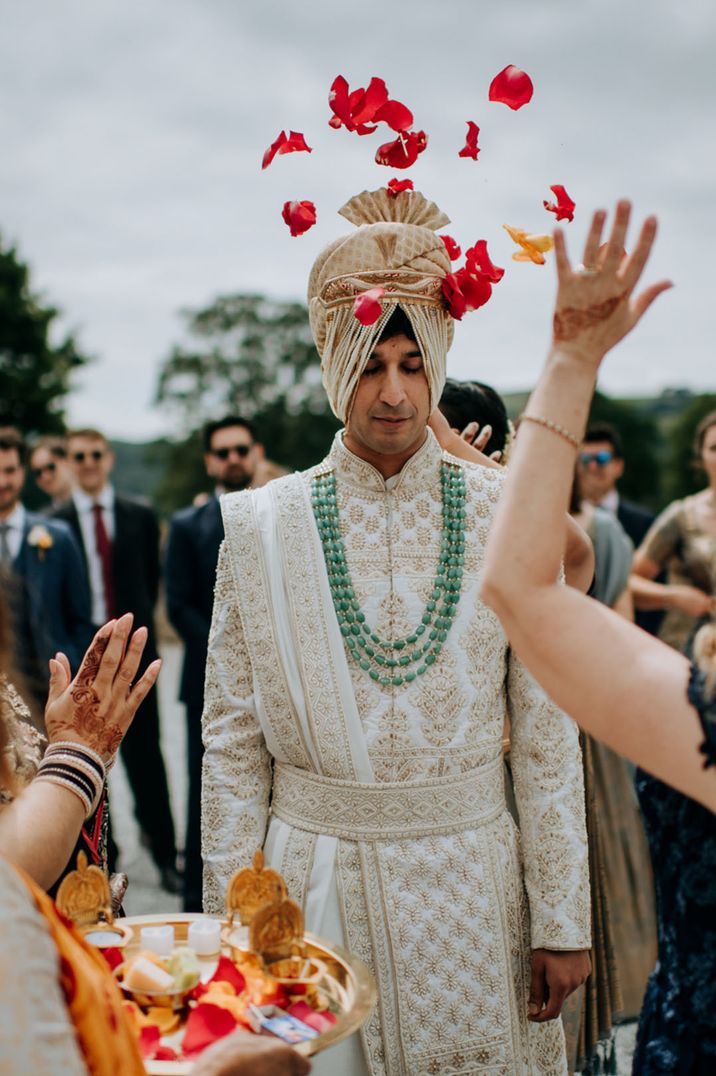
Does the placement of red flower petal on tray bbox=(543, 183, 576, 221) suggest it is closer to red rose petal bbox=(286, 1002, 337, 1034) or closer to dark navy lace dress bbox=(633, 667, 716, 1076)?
dark navy lace dress bbox=(633, 667, 716, 1076)

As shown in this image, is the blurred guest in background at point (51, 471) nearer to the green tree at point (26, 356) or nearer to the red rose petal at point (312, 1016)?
the red rose petal at point (312, 1016)

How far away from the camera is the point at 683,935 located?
5.86ft

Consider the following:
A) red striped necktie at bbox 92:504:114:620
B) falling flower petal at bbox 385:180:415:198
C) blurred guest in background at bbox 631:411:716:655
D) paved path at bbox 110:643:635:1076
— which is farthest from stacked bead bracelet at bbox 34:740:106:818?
red striped necktie at bbox 92:504:114:620

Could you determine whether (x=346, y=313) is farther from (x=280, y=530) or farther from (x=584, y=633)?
(x=584, y=633)

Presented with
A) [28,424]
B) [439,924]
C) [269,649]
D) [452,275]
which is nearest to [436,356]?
[452,275]

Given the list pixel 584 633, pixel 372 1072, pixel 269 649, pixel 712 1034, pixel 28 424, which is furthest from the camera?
pixel 28 424

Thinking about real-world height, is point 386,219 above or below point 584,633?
above

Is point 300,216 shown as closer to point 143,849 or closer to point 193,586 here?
point 193,586

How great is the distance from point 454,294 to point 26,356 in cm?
4463

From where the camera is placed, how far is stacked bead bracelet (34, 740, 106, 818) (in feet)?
6.57

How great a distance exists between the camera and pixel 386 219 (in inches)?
105

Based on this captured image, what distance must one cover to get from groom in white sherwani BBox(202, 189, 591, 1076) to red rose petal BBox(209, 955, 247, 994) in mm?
655

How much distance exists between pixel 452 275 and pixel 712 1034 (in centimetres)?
170

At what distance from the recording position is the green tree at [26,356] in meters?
43.7
